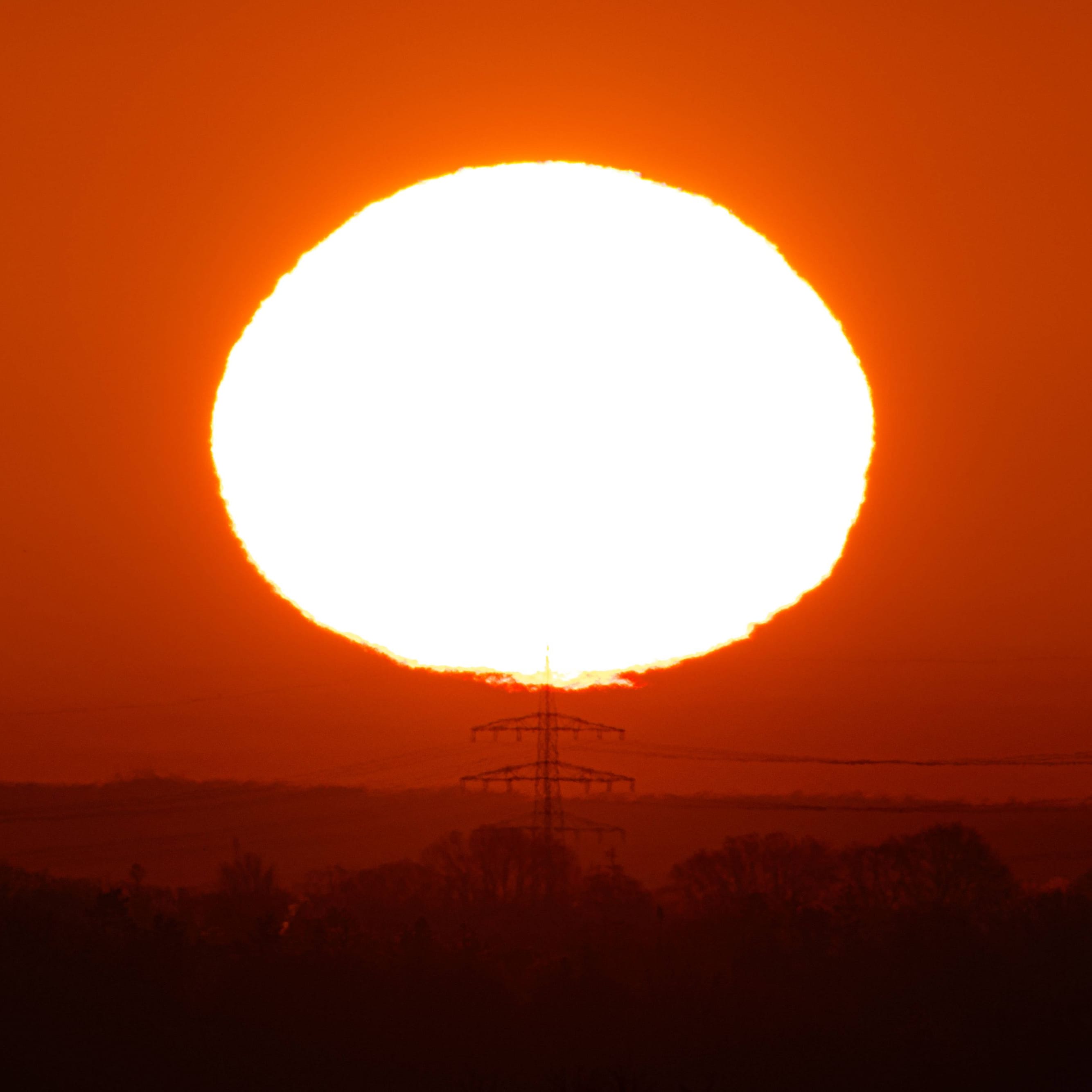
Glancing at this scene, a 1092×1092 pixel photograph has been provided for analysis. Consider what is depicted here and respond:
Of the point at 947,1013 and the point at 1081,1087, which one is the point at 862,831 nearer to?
the point at 947,1013

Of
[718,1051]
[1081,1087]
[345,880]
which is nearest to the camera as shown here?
[1081,1087]

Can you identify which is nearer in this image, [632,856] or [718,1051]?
[718,1051]

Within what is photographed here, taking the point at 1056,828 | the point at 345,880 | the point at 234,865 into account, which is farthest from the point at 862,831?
the point at 234,865

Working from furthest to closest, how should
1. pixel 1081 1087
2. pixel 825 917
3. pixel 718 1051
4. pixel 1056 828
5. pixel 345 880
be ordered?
pixel 345 880 < pixel 1056 828 < pixel 825 917 < pixel 718 1051 < pixel 1081 1087

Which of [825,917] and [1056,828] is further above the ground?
[1056,828]

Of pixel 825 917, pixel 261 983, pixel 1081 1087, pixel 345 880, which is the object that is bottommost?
pixel 1081 1087

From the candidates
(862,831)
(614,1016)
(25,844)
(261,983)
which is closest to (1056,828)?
(862,831)

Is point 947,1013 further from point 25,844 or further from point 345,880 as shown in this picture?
point 25,844
